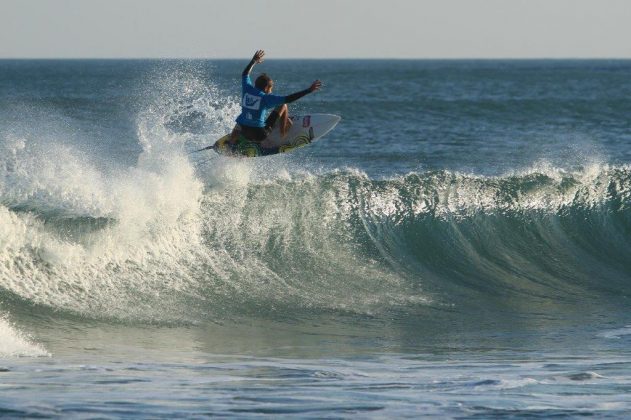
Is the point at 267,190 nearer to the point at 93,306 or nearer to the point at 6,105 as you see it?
the point at 93,306

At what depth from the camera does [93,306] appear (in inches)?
535

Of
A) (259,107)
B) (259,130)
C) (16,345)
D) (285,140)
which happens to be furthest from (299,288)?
(16,345)

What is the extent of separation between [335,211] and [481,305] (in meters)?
3.57

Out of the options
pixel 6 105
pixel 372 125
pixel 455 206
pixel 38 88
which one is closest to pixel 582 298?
pixel 455 206

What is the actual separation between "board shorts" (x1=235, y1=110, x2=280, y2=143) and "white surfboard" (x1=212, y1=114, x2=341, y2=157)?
3.5 inches

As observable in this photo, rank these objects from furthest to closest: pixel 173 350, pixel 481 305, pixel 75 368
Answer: pixel 481 305, pixel 173 350, pixel 75 368

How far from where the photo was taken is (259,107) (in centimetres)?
1406

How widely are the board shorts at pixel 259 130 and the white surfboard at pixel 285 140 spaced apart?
0.30ft

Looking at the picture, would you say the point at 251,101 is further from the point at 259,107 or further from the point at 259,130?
the point at 259,130

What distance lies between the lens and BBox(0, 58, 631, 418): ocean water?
9.56 metres

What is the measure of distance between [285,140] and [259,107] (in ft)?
3.57

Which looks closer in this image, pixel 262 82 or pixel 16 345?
pixel 16 345

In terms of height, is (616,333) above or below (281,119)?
below

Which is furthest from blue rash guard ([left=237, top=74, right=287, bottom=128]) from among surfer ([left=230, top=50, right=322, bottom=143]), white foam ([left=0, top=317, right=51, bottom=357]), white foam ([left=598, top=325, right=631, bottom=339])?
white foam ([left=598, top=325, right=631, bottom=339])
